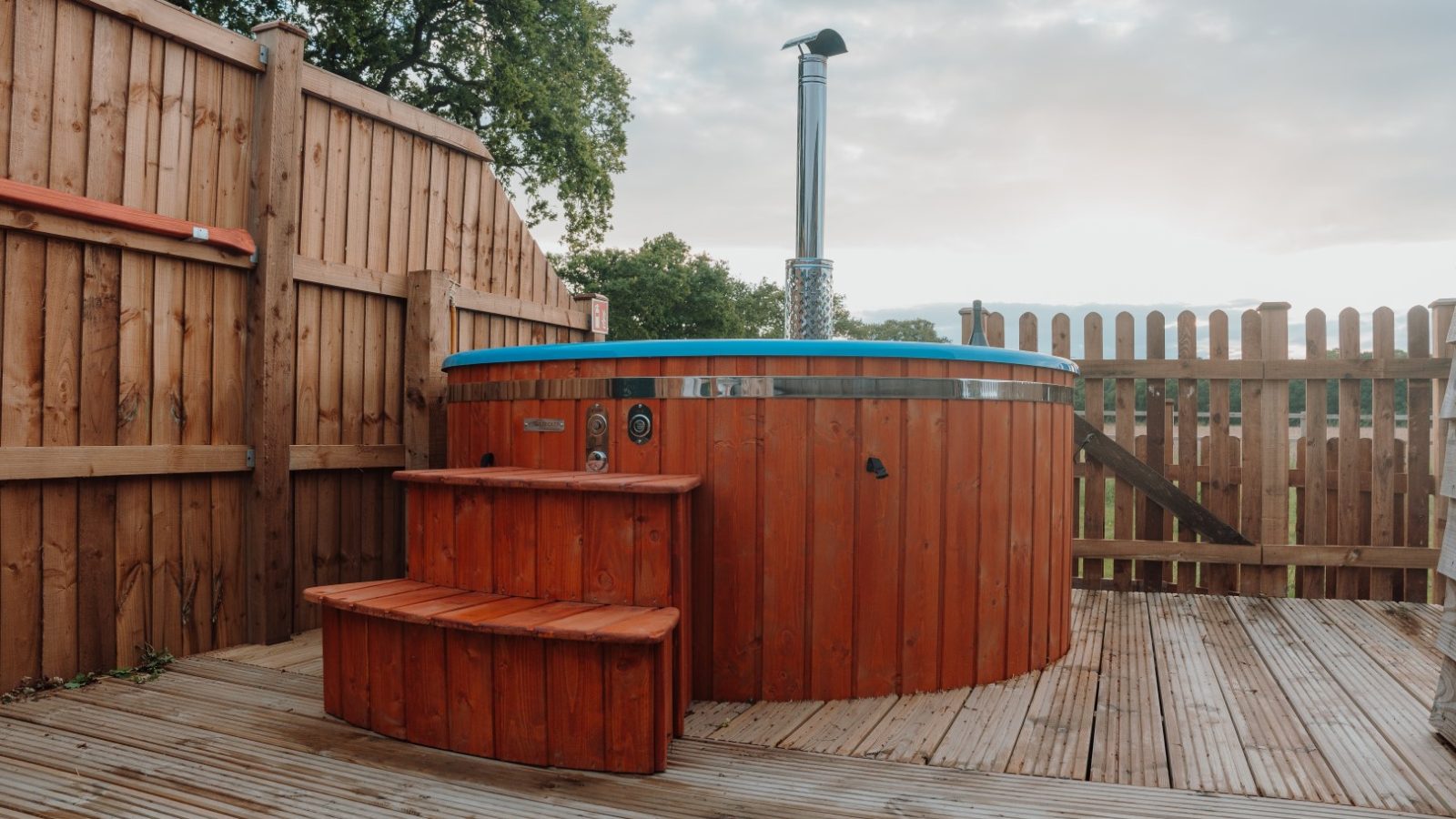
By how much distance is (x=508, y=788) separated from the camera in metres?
1.98

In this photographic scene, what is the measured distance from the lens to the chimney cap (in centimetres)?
370

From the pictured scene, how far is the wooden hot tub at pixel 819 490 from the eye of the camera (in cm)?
258

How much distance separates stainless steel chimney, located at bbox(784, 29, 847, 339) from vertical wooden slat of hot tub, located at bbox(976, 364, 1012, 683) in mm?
959

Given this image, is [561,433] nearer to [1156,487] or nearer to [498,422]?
[498,422]

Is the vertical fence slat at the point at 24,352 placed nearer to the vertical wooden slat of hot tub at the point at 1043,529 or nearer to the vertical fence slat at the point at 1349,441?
the vertical wooden slat of hot tub at the point at 1043,529

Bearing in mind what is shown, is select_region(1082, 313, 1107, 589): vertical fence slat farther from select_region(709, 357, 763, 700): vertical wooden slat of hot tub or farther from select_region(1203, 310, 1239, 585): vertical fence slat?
select_region(709, 357, 763, 700): vertical wooden slat of hot tub

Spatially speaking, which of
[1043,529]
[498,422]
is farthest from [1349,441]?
[498,422]

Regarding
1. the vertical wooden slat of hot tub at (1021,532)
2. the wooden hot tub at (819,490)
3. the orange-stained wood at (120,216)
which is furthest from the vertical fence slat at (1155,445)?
the orange-stained wood at (120,216)

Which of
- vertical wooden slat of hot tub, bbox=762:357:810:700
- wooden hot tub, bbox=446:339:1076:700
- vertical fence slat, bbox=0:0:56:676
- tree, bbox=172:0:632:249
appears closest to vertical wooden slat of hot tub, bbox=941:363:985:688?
wooden hot tub, bbox=446:339:1076:700

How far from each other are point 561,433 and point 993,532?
1.47 meters

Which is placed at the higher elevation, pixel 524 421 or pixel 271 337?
pixel 271 337

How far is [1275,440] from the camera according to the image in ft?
14.7

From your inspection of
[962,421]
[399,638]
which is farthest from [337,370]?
[962,421]

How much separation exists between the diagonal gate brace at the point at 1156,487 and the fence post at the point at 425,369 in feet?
11.0
